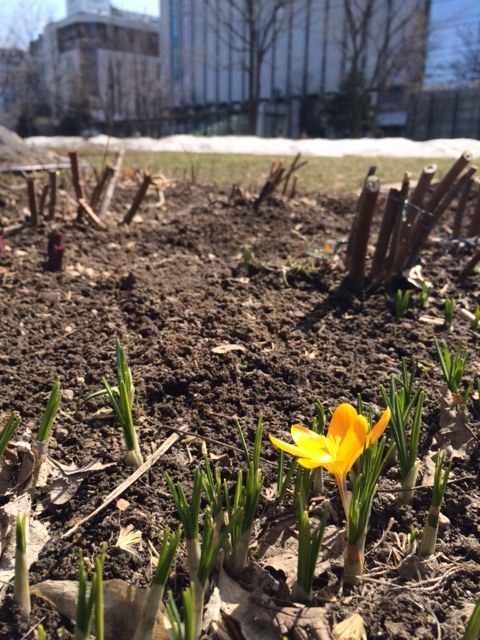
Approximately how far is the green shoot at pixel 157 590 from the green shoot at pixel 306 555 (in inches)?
10.6

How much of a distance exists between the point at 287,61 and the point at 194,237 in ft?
174

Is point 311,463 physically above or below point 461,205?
below

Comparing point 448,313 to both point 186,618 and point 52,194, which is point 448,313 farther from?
point 52,194

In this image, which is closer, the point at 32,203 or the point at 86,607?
the point at 86,607

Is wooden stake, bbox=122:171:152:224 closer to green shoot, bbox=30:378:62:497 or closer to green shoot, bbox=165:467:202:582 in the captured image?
green shoot, bbox=30:378:62:497

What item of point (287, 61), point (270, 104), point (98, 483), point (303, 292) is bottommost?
point (98, 483)

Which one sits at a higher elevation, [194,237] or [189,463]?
[194,237]

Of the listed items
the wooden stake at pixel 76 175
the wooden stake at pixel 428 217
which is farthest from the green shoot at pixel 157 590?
the wooden stake at pixel 76 175

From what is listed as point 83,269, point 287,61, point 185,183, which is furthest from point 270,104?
point 83,269

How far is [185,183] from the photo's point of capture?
7004 mm

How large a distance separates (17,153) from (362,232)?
8.92 meters

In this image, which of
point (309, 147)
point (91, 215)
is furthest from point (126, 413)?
point (309, 147)

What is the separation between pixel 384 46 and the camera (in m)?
36.5

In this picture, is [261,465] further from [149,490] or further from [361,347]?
[361,347]
